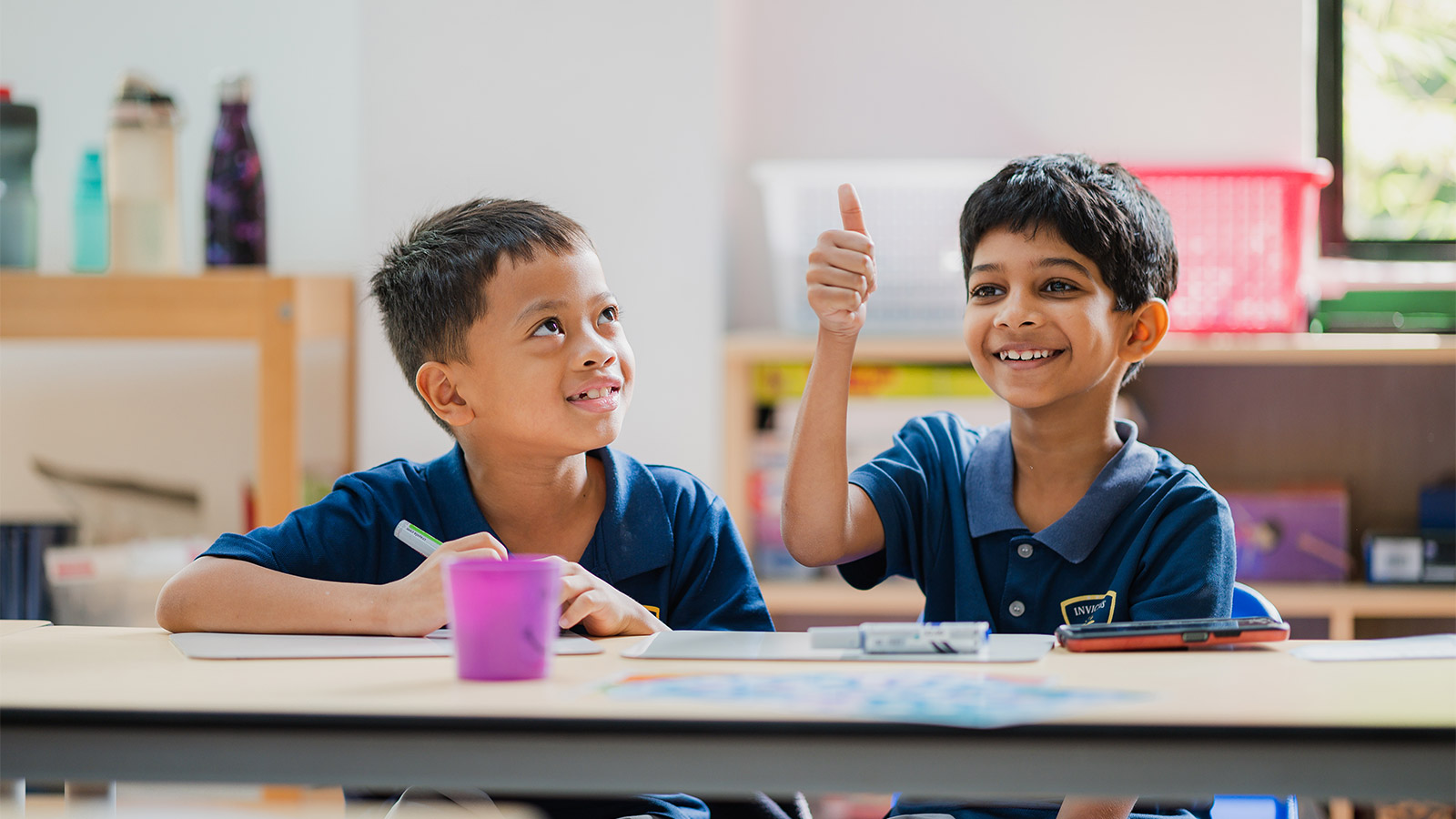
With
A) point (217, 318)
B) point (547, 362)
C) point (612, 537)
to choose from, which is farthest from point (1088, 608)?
point (217, 318)

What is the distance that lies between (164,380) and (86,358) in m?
0.17

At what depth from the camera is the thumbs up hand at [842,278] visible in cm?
122

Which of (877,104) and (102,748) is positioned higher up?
(877,104)

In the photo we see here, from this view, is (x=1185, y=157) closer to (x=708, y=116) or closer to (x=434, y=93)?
(x=708, y=116)

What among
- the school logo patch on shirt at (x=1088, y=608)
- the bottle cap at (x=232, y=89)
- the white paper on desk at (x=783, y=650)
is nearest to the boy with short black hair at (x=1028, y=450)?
the school logo patch on shirt at (x=1088, y=608)

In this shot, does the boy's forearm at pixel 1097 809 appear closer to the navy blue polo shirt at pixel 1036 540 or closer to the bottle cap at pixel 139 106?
the navy blue polo shirt at pixel 1036 540

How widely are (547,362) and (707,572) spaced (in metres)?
0.26

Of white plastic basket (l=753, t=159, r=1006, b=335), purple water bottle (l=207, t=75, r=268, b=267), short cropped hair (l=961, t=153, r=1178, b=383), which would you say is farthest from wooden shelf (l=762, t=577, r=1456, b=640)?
purple water bottle (l=207, t=75, r=268, b=267)

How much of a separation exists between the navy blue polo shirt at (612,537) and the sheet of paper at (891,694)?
380 millimetres

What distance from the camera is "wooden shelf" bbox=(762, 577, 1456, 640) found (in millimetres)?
2162

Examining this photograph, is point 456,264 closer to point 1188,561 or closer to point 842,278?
point 842,278

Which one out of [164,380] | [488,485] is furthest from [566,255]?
[164,380]

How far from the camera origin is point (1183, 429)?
8.36 feet

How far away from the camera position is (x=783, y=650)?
0.93m
